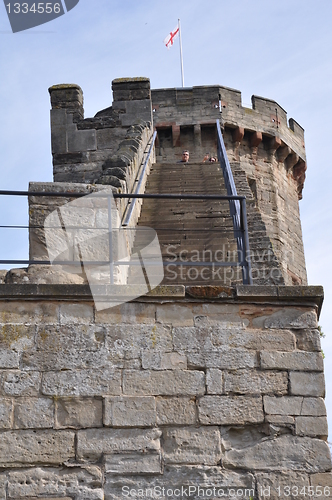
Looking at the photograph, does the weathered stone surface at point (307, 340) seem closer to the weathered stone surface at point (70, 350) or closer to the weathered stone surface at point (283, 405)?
the weathered stone surface at point (283, 405)

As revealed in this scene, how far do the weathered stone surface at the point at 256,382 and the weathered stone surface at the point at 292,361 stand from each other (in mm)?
65

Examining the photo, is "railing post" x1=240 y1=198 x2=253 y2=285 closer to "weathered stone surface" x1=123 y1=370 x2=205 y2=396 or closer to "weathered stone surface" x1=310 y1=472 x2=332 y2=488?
"weathered stone surface" x1=123 y1=370 x2=205 y2=396

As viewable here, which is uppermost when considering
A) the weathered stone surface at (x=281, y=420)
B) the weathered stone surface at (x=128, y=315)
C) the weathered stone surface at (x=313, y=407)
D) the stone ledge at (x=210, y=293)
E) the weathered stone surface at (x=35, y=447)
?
the stone ledge at (x=210, y=293)

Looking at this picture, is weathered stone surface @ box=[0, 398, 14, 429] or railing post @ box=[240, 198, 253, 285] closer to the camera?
weathered stone surface @ box=[0, 398, 14, 429]

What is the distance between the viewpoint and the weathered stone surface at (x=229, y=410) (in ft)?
21.5

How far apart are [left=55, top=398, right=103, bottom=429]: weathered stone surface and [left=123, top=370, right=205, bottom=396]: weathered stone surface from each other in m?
0.27

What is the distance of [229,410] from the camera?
259 inches

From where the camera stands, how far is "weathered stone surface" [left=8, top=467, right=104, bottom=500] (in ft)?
20.5

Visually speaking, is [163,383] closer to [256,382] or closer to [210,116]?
[256,382]

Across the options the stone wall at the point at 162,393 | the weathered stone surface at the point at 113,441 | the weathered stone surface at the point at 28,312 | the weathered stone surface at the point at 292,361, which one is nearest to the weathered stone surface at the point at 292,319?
the stone wall at the point at 162,393

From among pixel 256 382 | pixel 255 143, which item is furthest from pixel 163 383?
pixel 255 143

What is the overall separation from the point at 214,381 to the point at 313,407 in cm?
80

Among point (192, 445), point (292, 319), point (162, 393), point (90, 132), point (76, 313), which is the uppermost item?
point (90, 132)

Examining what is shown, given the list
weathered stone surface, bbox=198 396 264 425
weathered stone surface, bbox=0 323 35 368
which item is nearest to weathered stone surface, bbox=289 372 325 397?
weathered stone surface, bbox=198 396 264 425
